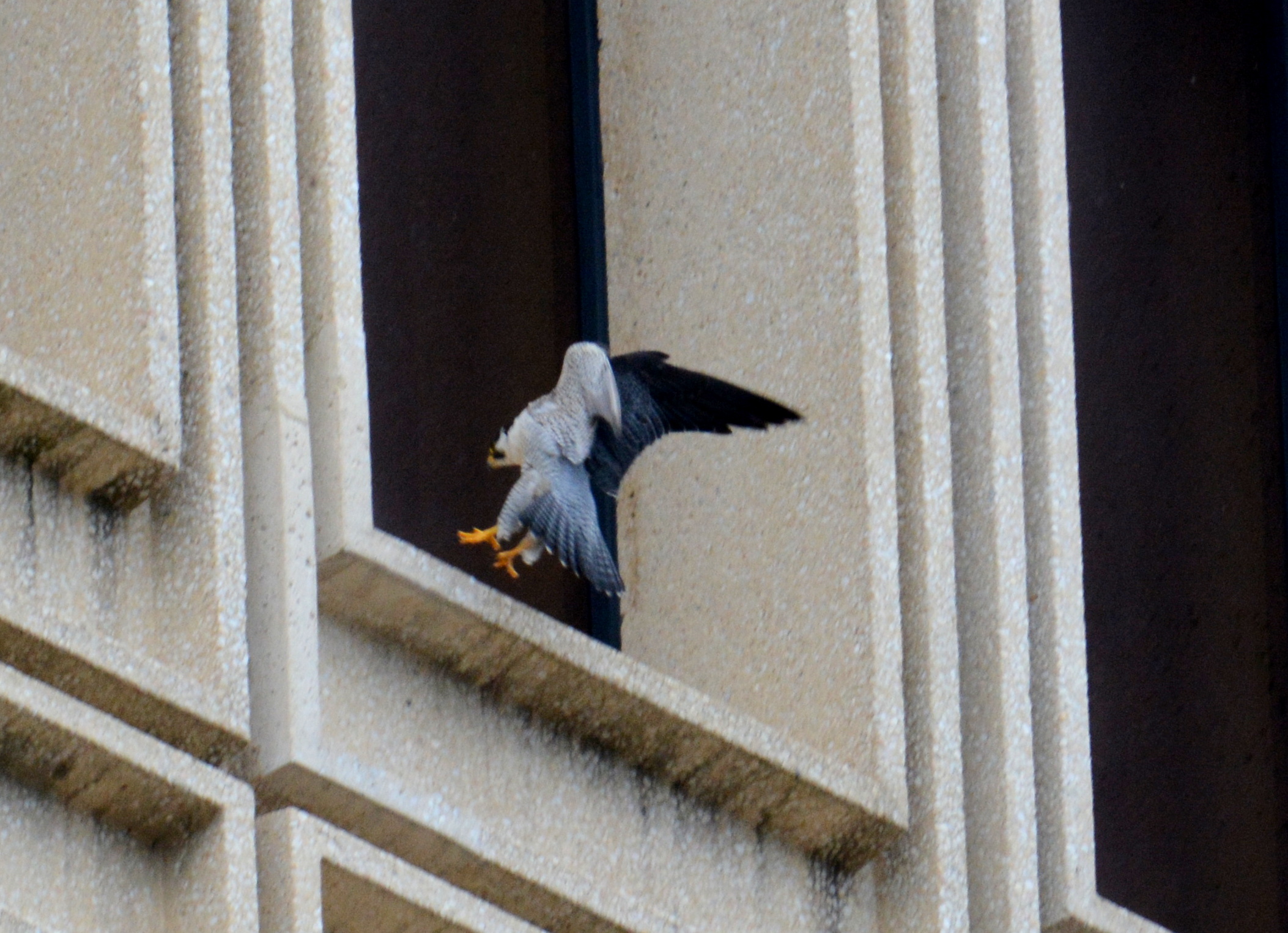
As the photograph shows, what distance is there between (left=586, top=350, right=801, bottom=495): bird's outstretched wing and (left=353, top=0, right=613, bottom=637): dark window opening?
0.71 m

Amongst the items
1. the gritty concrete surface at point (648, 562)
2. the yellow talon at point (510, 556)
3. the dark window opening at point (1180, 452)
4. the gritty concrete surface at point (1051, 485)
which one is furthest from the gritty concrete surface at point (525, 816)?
the dark window opening at point (1180, 452)

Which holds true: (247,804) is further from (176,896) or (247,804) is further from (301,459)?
(301,459)

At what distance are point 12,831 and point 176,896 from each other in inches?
11.2

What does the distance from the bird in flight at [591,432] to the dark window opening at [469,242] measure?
565 mm

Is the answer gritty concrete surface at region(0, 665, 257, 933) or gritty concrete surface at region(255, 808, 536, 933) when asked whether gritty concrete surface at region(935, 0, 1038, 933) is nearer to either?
gritty concrete surface at region(255, 808, 536, 933)

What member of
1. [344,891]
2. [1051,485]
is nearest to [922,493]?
[1051,485]

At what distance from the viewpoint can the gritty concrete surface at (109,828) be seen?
154 inches

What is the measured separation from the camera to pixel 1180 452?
658cm

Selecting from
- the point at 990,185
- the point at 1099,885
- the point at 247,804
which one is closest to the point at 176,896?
the point at 247,804

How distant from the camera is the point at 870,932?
4941mm

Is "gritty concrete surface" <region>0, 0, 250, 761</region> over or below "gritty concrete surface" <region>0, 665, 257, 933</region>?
over

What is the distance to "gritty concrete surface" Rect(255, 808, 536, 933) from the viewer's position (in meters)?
4.05

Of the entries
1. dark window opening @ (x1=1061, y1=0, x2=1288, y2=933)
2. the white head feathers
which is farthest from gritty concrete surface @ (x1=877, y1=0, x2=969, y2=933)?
dark window opening @ (x1=1061, y1=0, x2=1288, y2=933)

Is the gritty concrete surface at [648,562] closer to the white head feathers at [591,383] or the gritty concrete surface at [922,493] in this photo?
the gritty concrete surface at [922,493]
